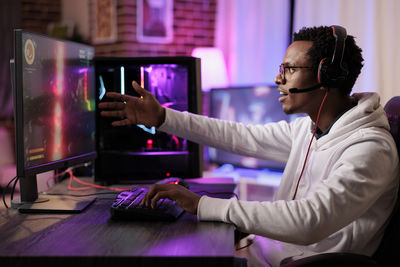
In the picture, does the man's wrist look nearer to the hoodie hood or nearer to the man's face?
the man's face

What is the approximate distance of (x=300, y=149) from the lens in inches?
58.7

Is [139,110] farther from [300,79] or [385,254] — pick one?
[385,254]

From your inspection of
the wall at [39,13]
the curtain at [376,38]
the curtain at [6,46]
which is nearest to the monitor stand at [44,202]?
the curtain at [376,38]

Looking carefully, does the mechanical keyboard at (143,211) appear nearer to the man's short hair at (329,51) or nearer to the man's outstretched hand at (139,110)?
the man's outstretched hand at (139,110)

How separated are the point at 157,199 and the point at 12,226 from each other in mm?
385

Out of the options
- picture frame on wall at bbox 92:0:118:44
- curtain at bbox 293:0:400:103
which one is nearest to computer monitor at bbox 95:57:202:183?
curtain at bbox 293:0:400:103

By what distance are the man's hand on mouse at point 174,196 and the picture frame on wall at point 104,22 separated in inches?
142

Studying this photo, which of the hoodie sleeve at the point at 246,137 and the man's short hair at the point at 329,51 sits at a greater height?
the man's short hair at the point at 329,51

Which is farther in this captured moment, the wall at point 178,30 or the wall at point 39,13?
the wall at point 39,13

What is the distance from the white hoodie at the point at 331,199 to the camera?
102 cm

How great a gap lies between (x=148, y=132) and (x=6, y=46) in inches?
144

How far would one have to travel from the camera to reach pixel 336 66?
1268 mm

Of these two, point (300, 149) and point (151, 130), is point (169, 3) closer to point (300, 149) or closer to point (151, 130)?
point (151, 130)

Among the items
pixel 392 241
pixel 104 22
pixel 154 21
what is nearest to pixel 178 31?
pixel 154 21
